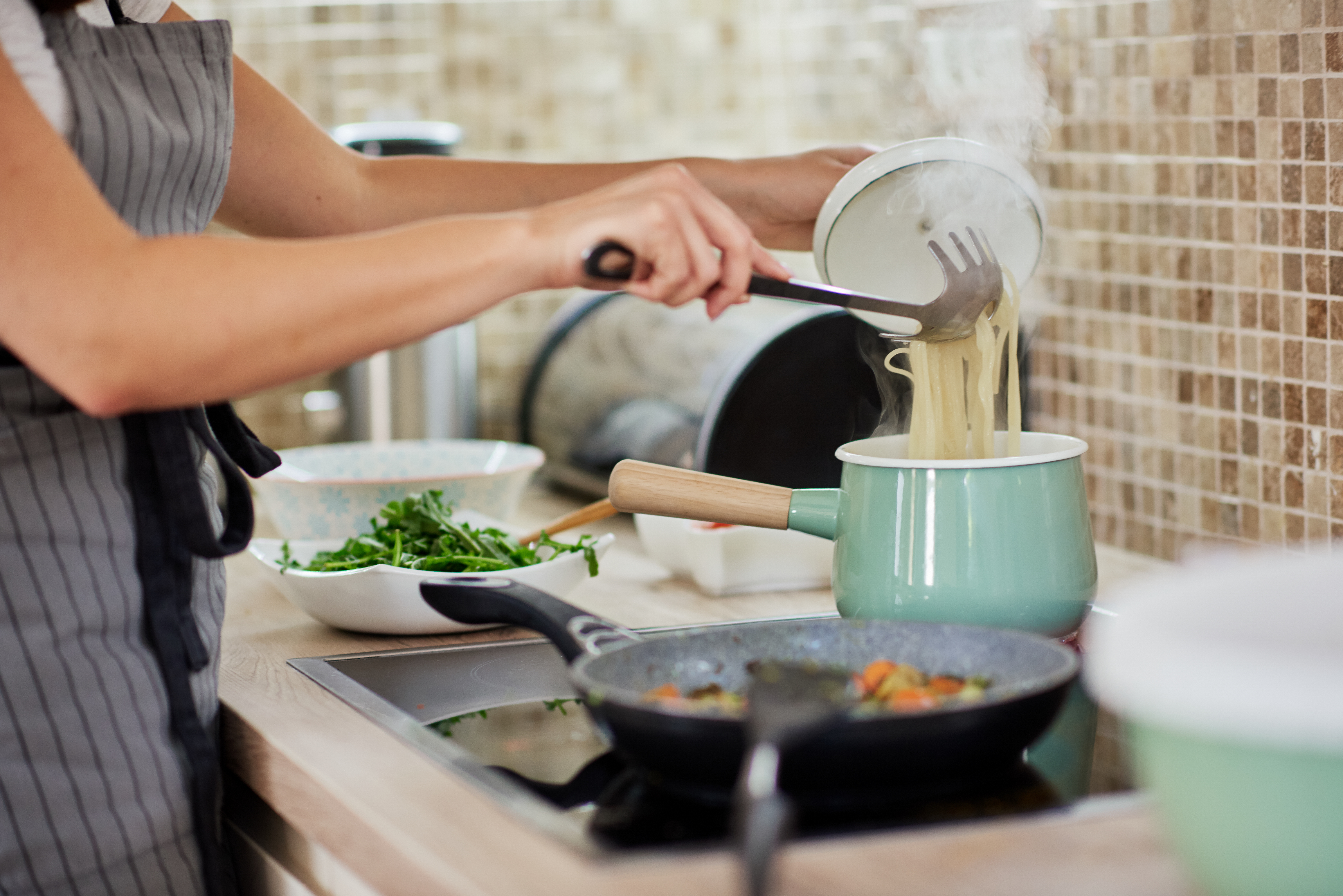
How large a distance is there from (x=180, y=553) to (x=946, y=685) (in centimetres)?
46

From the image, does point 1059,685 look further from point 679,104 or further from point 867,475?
point 679,104

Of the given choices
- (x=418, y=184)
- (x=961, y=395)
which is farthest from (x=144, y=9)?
(x=961, y=395)

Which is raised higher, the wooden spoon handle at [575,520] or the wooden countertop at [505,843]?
the wooden spoon handle at [575,520]

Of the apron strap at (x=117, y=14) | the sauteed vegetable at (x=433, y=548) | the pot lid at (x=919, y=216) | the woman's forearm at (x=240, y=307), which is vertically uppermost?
the apron strap at (x=117, y=14)

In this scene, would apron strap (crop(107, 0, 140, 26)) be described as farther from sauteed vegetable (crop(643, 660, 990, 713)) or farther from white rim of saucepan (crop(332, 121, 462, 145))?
white rim of saucepan (crop(332, 121, 462, 145))

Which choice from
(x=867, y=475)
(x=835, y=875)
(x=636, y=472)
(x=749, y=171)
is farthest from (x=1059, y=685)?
(x=749, y=171)

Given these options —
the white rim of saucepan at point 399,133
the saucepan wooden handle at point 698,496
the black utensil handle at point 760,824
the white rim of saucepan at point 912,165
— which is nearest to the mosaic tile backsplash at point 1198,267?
the white rim of saucepan at point 912,165

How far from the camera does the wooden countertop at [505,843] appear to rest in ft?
2.13

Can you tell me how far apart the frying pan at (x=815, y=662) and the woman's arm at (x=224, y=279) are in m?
0.22

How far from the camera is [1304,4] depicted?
1.24m

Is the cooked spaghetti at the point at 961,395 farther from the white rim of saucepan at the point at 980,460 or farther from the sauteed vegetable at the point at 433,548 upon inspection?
the sauteed vegetable at the point at 433,548

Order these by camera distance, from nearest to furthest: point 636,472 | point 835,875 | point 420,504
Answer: point 835,875 → point 636,472 → point 420,504

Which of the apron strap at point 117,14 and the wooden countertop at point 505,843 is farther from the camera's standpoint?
the apron strap at point 117,14

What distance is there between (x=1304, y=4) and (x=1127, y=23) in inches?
11.0
